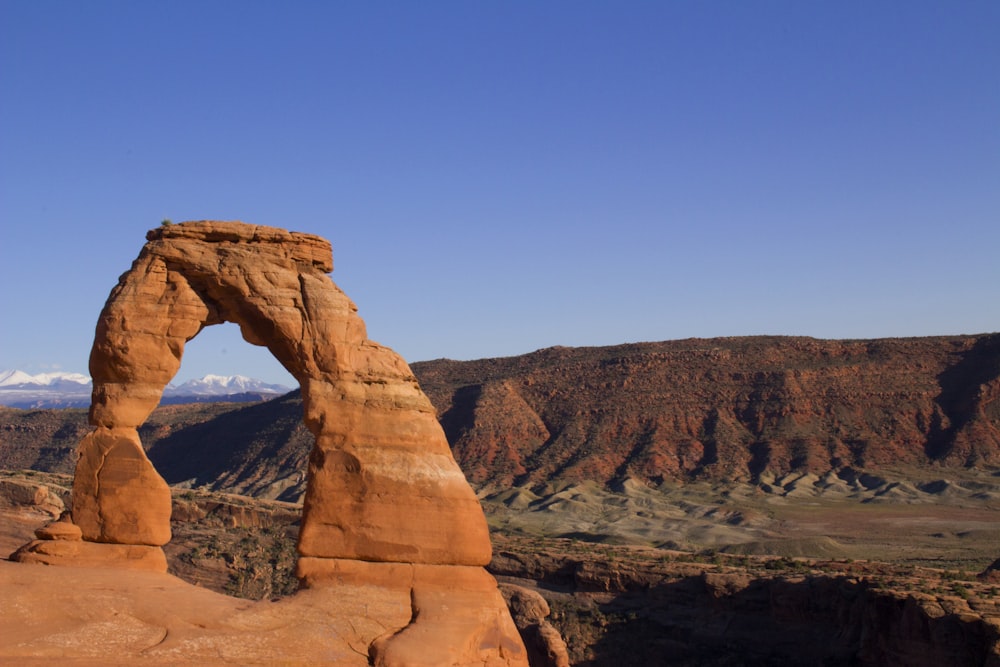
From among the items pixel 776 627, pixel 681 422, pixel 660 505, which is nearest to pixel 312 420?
pixel 776 627

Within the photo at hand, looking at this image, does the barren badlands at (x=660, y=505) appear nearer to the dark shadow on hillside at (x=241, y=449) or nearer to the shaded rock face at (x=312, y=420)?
the dark shadow on hillside at (x=241, y=449)

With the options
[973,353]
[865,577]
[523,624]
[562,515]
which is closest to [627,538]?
[562,515]

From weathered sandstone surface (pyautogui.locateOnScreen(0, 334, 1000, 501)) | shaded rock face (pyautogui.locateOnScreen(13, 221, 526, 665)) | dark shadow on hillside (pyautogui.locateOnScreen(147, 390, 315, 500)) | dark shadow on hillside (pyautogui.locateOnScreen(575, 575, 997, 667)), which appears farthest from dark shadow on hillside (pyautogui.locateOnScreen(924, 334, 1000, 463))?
shaded rock face (pyautogui.locateOnScreen(13, 221, 526, 665))

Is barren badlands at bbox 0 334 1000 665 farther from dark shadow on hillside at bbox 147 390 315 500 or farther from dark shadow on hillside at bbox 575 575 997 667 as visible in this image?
dark shadow on hillside at bbox 147 390 315 500

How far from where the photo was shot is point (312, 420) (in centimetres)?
1772

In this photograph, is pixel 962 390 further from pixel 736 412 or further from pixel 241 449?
pixel 241 449

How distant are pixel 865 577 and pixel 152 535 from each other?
22726 millimetres

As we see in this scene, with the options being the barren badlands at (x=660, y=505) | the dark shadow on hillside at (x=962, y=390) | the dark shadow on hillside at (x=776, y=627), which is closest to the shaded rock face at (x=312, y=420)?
the barren badlands at (x=660, y=505)

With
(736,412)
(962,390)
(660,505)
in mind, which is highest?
(962,390)

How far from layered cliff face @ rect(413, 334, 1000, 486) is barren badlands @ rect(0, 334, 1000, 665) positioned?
7.9 inches

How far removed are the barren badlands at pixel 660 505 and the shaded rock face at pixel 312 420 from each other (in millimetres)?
1350

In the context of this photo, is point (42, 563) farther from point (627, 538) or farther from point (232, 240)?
point (627, 538)

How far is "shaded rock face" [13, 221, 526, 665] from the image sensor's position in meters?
17.3

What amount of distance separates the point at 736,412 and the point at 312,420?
71770mm
